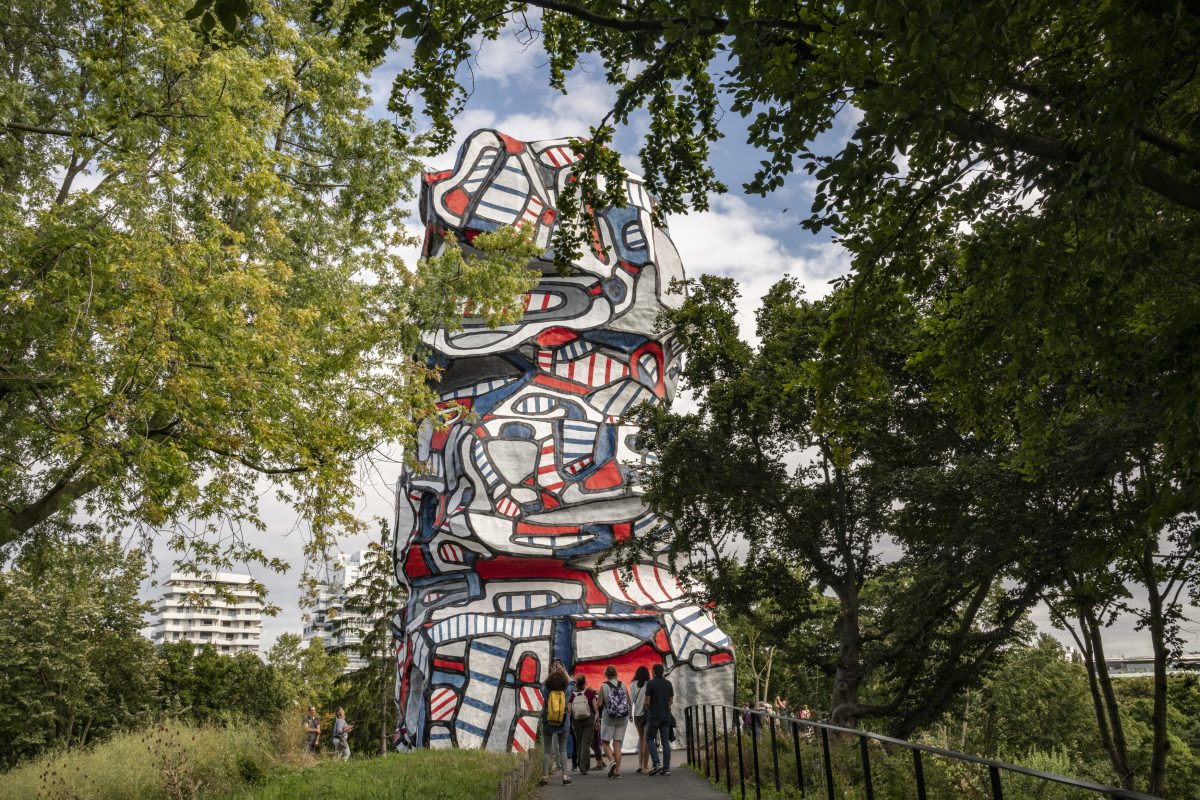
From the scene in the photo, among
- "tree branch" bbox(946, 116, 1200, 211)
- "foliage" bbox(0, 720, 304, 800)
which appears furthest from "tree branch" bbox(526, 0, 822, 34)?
"foliage" bbox(0, 720, 304, 800)

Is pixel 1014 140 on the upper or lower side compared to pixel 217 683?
upper

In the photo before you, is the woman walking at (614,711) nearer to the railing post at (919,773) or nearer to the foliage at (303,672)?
the railing post at (919,773)

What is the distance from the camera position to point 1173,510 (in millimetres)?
5953

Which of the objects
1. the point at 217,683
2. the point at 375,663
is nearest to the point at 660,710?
the point at 375,663

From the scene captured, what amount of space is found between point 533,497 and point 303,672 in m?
31.6

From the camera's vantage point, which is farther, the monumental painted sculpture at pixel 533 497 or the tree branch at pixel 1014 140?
the monumental painted sculpture at pixel 533 497

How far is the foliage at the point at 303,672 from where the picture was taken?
43056 mm

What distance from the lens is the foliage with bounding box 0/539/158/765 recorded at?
29547 mm

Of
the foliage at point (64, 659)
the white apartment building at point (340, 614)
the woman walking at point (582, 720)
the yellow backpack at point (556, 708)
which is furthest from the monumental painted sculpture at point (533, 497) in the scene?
the foliage at point (64, 659)

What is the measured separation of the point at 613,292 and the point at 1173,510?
55.7 feet

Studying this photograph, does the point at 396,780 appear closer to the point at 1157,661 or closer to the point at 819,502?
the point at 819,502

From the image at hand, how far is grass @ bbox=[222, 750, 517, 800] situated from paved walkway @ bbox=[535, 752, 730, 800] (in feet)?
2.10

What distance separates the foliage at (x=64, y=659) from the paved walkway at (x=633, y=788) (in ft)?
72.5

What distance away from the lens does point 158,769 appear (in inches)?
388
